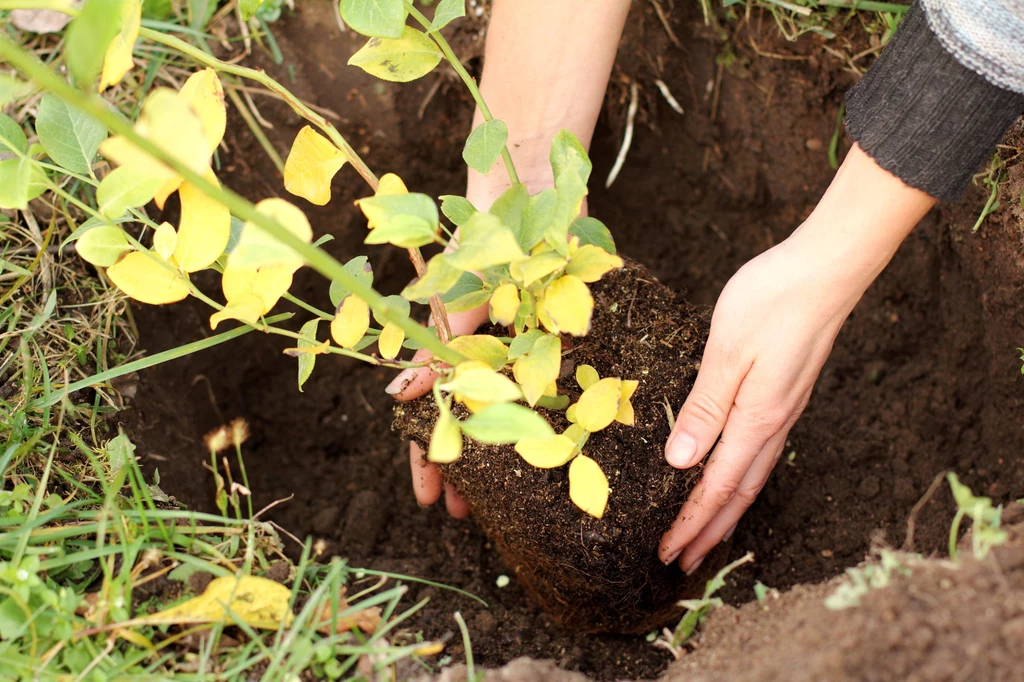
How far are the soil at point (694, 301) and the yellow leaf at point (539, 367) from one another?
47 cm

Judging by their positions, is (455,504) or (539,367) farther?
(455,504)

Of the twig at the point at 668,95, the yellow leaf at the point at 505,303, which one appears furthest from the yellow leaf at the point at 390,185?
the twig at the point at 668,95

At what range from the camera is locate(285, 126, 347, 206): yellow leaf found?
0.98 m

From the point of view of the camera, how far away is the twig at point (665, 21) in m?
1.60

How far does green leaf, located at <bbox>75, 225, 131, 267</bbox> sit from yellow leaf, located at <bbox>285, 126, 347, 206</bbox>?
20cm

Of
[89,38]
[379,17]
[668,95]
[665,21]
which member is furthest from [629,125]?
[89,38]

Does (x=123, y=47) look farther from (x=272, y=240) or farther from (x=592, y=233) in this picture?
(x=592, y=233)

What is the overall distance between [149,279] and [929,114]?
0.95 m

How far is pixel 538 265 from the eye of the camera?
879 mm

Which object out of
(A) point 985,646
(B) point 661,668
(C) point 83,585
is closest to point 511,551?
(B) point 661,668

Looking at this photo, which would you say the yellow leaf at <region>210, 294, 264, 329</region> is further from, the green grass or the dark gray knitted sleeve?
the dark gray knitted sleeve

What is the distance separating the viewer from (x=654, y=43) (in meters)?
1.66

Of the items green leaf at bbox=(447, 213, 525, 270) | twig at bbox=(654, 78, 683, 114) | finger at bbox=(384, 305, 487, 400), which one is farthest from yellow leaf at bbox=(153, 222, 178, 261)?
twig at bbox=(654, 78, 683, 114)

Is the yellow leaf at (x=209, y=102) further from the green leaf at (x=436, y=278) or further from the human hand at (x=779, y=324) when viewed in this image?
the human hand at (x=779, y=324)
